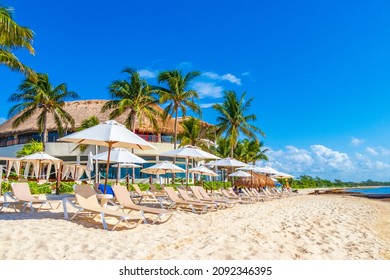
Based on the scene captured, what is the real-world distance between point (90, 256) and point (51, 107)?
25.5 meters

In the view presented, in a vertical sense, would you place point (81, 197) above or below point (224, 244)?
above

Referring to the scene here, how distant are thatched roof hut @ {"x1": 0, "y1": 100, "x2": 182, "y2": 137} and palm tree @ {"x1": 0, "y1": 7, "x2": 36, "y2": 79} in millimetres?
14595

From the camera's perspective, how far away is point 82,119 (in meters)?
35.6

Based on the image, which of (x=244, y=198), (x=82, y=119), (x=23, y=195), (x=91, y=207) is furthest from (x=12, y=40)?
(x=82, y=119)

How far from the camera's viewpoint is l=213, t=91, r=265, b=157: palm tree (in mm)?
28000

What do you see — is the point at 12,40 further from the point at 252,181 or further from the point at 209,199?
the point at 252,181

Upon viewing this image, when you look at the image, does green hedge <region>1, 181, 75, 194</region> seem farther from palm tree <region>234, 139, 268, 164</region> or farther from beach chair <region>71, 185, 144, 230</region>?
palm tree <region>234, 139, 268, 164</region>

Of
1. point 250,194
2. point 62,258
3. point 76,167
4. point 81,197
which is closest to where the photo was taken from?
point 62,258

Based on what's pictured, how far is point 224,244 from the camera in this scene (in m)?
4.95

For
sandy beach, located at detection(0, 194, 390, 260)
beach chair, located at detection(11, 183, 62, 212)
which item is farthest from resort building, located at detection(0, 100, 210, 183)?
sandy beach, located at detection(0, 194, 390, 260)

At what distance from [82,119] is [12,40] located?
74.9ft

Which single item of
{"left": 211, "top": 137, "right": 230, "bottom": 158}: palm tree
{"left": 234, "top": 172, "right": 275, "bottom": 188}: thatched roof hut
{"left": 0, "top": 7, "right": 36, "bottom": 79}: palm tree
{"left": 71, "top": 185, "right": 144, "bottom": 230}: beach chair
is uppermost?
{"left": 0, "top": 7, "right": 36, "bottom": 79}: palm tree
